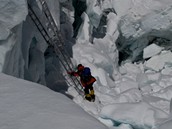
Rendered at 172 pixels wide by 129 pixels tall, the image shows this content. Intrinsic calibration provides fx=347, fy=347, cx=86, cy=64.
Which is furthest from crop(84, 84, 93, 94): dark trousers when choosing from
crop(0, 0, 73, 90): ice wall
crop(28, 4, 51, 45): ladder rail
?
crop(28, 4, 51, 45): ladder rail

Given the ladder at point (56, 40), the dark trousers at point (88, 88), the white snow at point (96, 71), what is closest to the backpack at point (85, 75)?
the dark trousers at point (88, 88)

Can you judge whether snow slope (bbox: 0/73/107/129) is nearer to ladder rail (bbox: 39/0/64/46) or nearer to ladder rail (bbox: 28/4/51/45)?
ladder rail (bbox: 28/4/51/45)

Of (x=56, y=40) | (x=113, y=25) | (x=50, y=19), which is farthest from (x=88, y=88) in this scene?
(x=113, y=25)

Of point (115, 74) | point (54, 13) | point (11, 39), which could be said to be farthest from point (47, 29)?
point (115, 74)

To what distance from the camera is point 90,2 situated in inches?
467

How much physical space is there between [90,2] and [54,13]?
352 centimetres

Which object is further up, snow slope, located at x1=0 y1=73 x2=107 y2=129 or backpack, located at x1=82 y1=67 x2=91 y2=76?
snow slope, located at x1=0 y1=73 x2=107 y2=129

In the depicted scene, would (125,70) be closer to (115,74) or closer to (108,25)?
(115,74)

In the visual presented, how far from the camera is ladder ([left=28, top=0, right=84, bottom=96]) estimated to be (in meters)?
7.66

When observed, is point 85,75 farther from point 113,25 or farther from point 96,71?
point 113,25

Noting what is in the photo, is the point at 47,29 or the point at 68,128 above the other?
the point at 68,128

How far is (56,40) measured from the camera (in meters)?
8.53

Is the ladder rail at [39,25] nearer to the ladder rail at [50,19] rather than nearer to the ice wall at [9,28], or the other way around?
the ladder rail at [50,19]

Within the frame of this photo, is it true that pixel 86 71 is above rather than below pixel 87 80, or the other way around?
above
